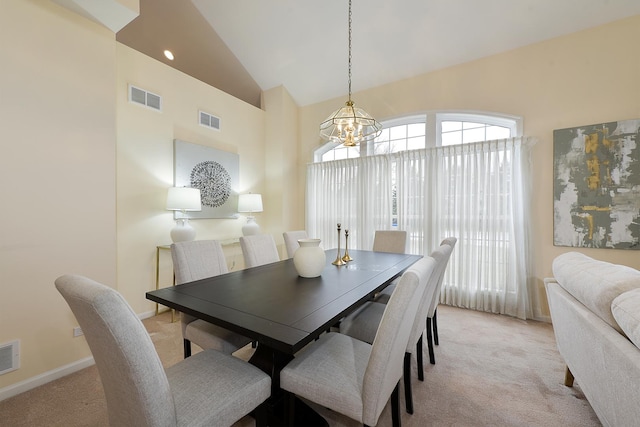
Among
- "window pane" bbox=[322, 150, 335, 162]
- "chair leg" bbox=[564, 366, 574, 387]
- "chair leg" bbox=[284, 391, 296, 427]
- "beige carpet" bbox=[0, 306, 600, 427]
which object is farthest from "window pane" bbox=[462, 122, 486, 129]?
"chair leg" bbox=[284, 391, 296, 427]

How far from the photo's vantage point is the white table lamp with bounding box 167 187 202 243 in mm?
2957

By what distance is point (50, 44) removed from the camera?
197 centimetres

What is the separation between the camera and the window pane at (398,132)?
12.7ft

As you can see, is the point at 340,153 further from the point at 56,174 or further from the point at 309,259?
the point at 56,174

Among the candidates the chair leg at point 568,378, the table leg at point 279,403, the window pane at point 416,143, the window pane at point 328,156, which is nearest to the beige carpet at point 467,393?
the chair leg at point 568,378

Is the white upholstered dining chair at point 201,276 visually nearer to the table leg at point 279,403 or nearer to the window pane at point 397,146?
the table leg at point 279,403

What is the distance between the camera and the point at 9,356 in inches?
70.4

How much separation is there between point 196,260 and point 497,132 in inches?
145

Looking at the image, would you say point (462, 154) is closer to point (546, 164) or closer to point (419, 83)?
point (546, 164)

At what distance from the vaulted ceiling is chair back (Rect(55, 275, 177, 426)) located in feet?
11.9

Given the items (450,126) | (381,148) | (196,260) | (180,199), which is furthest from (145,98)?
(450,126)

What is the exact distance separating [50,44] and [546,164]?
15.2ft

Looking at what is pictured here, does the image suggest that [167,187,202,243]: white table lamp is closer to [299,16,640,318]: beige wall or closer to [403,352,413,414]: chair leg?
[403,352,413,414]: chair leg

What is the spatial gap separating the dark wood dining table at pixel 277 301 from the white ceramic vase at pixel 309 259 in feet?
0.19
